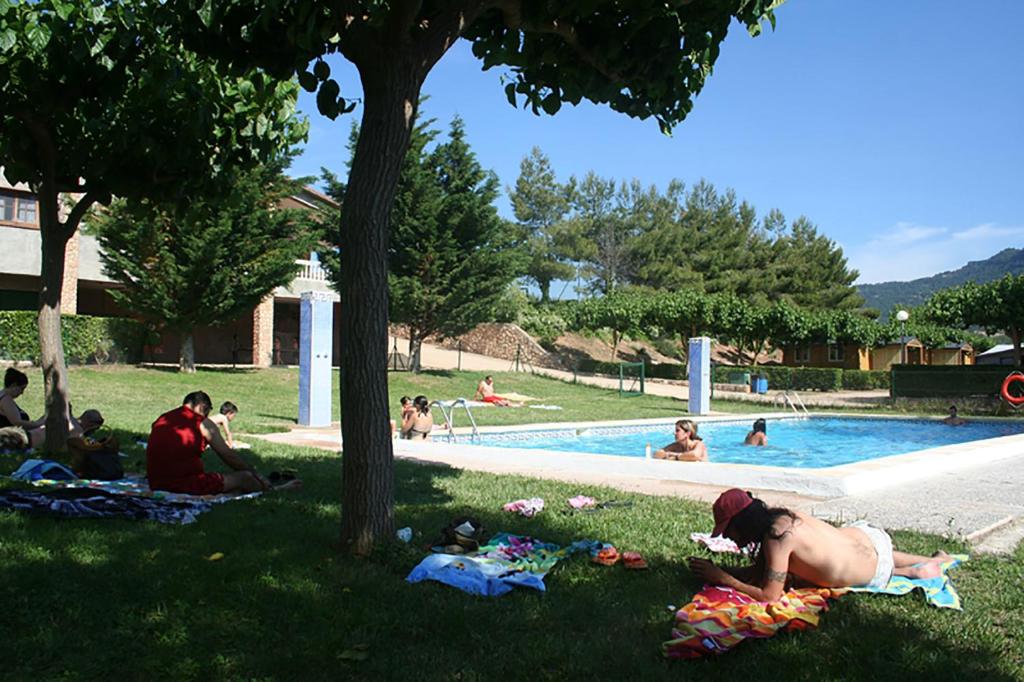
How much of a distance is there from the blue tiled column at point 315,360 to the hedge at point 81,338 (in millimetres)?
7872

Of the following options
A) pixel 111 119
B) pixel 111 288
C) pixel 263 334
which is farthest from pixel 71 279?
pixel 111 119

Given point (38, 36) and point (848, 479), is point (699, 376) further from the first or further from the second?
point (38, 36)

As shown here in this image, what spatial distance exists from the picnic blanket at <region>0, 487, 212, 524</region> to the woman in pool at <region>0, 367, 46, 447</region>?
11.5 ft

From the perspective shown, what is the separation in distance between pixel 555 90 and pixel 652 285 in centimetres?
5242

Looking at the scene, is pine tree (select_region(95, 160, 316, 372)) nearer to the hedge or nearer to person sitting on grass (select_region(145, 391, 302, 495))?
the hedge

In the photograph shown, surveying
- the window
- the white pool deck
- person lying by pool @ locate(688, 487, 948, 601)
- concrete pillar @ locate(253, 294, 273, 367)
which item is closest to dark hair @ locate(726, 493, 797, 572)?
person lying by pool @ locate(688, 487, 948, 601)

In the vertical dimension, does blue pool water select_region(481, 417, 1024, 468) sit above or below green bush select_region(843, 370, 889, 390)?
below

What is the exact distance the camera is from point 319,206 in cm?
3331

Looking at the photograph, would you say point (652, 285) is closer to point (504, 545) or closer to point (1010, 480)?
point (1010, 480)

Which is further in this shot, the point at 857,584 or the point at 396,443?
the point at 396,443

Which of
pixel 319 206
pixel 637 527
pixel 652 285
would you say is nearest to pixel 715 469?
pixel 637 527

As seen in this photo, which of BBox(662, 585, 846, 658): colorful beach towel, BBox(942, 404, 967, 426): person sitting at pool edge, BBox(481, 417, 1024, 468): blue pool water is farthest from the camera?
BBox(942, 404, 967, 426): person sitting at pool edge

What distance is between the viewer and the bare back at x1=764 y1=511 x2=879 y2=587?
14.2 ft

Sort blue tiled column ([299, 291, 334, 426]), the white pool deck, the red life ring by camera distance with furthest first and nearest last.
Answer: the red life ring
blue tiled column ([299, 291, 334, 426])
the white pool deck
